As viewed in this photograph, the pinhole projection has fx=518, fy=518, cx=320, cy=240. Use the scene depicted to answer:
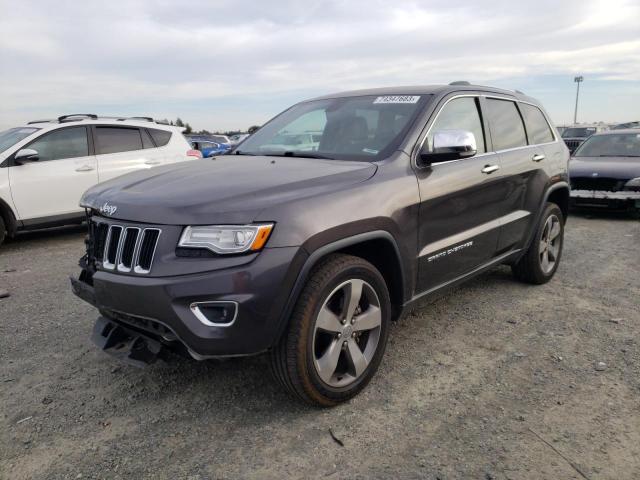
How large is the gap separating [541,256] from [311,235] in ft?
10.4

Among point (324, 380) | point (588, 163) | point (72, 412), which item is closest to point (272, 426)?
point (324, 380)

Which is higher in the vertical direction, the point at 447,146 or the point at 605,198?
the point at 447,146

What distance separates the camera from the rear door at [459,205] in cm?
326

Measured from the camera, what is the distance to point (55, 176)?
7.13 m

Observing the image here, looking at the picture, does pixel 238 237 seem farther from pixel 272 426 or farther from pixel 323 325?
pixel 272 426

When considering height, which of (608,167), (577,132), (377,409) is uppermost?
(577,132)

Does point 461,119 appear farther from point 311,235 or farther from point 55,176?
point 55,176

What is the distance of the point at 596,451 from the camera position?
2455mm

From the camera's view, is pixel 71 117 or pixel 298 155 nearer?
pixel 298 155

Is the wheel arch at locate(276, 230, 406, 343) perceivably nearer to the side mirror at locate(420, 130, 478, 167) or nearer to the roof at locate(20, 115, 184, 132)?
the side mirror at locate(420, 130, 478, 167)

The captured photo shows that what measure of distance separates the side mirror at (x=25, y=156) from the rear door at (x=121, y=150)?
88 centimetres

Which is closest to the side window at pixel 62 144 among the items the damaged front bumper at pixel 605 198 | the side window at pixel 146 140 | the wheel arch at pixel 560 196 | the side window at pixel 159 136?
the side window at pixel 146 140

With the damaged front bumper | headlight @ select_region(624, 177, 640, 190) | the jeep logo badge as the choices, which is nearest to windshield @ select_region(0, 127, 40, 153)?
the jeep logo badge

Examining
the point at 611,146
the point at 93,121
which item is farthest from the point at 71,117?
the point at 611,146
